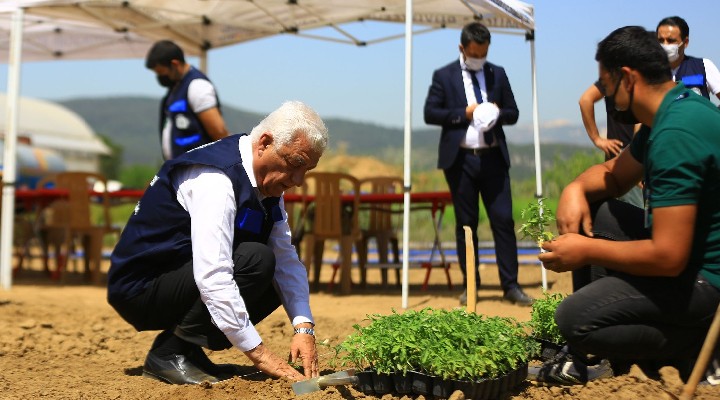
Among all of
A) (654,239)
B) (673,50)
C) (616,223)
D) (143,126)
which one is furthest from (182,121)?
(143,126)

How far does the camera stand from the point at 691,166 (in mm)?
3002

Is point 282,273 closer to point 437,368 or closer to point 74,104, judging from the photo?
point 437,368

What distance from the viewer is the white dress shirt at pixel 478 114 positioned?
6.71 m

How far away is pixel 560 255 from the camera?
10.8ft

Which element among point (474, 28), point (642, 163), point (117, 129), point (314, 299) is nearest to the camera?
point (642, 163)

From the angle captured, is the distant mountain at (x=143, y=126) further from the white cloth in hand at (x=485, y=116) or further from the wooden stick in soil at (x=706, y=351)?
the wooden stick in soil at (x=706, y=351)

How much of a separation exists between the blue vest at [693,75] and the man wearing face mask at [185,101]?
3.32m

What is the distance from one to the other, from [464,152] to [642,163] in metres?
3.37

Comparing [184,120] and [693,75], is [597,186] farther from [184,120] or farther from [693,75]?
[184,120]

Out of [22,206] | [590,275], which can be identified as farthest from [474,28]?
[22,206]

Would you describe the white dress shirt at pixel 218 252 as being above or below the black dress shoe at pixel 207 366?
above

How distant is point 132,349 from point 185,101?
7.58 ft

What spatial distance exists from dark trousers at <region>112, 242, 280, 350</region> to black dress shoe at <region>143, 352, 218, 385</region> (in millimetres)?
149

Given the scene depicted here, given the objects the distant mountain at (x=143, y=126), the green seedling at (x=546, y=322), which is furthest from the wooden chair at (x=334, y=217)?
the distant mountain at (x=143, y=126)
